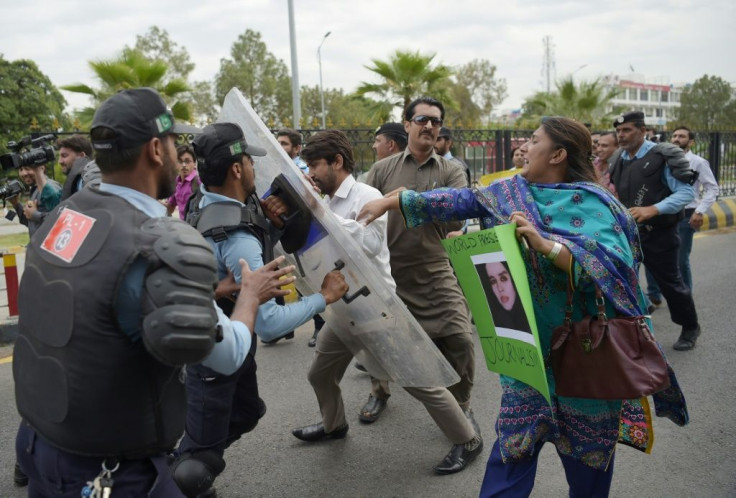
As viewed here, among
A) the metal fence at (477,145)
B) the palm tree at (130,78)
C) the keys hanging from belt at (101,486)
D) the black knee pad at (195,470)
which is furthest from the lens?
the palm tree at (130,78)

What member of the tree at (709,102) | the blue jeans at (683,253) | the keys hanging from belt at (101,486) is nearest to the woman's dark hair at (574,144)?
the keys hanging from belt at (101,486)

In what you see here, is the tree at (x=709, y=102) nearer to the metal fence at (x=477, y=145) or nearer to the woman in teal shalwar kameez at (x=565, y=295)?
the metal fence at (x=477, y=145)

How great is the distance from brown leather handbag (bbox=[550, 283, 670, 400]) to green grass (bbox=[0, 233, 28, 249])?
11.2 meters

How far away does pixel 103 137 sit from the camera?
5.39 ft

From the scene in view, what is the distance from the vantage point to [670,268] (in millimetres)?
5172

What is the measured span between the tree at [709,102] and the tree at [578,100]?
35987mm

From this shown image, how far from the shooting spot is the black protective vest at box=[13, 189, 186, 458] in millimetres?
1495

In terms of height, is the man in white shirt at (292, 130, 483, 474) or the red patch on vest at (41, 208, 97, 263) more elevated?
the red patch on vest at (41, 208, 97, 263)

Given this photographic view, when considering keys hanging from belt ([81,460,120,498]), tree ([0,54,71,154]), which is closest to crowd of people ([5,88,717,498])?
keys hanging from belt ([81,460,120,498])

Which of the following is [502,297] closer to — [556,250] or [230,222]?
[556,250]

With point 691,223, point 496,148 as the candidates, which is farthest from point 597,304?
point 496,148

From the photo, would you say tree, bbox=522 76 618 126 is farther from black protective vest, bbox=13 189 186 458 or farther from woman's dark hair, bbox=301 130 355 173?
black protective vest, bbox=13 189 186 458

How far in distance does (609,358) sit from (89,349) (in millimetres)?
1693

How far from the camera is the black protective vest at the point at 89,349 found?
1495 mm
